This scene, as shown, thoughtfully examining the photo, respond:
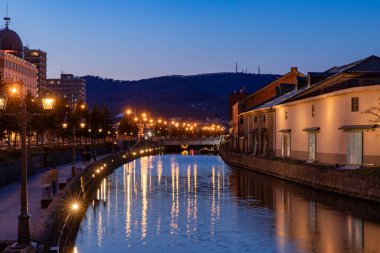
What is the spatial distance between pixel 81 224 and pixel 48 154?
34.7 meters

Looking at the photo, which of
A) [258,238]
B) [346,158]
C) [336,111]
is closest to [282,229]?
[258,238]

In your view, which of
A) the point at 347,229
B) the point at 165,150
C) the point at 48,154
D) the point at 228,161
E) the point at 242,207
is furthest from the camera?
the point at 165,150

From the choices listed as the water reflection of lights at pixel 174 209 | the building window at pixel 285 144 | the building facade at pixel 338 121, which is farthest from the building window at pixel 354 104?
the building window at pixel 285 144

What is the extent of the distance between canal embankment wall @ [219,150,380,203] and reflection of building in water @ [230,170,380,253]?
1.03m

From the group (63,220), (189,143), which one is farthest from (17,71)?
(63,220)

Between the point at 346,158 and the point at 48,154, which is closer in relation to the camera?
the point at 346,158

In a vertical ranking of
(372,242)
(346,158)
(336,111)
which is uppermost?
(336,111)

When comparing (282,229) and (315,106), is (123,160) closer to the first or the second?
(315,106)

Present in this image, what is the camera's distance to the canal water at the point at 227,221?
23.3 meters

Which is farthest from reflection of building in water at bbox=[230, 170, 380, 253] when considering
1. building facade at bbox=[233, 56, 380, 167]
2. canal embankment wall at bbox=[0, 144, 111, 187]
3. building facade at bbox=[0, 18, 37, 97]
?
building facade at bbox=[0, 18, 37, 97]

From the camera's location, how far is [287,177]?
53.9 metres

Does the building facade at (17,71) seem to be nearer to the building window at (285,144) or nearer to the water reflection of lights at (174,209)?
the building window at (285,144)

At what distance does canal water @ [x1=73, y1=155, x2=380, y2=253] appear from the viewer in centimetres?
2327

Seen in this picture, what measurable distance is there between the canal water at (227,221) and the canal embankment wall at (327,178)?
84 cm
